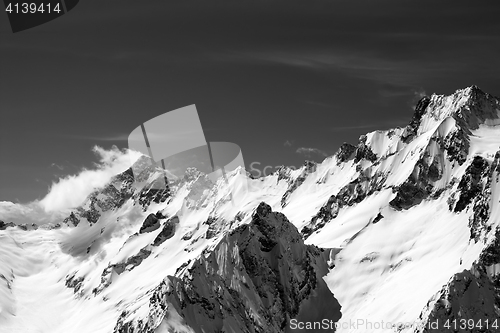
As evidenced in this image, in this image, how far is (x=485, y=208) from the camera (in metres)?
184

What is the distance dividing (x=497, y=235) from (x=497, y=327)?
30358 millimetres

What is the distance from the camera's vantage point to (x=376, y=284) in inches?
7574

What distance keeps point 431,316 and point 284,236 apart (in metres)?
56.7

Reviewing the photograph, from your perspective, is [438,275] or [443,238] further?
[443,238]

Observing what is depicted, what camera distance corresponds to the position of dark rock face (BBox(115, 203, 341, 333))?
440 ft

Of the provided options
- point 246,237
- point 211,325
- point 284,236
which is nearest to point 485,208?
point 284,236

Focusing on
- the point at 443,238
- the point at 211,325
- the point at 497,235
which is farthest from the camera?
the point at 443,238

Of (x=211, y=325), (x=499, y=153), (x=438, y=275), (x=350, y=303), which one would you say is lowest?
(x=350, y=303)

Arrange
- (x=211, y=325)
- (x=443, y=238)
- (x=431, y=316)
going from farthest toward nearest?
(x=443, y=238)
(x=431, y=316)
(x=211, y=325)

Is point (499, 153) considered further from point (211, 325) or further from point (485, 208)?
point (211, 325)

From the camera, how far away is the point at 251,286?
165 metres

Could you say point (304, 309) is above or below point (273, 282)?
below

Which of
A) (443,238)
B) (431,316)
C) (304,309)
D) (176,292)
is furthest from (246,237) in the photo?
(443,238)

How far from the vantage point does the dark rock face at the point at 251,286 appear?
134 m
